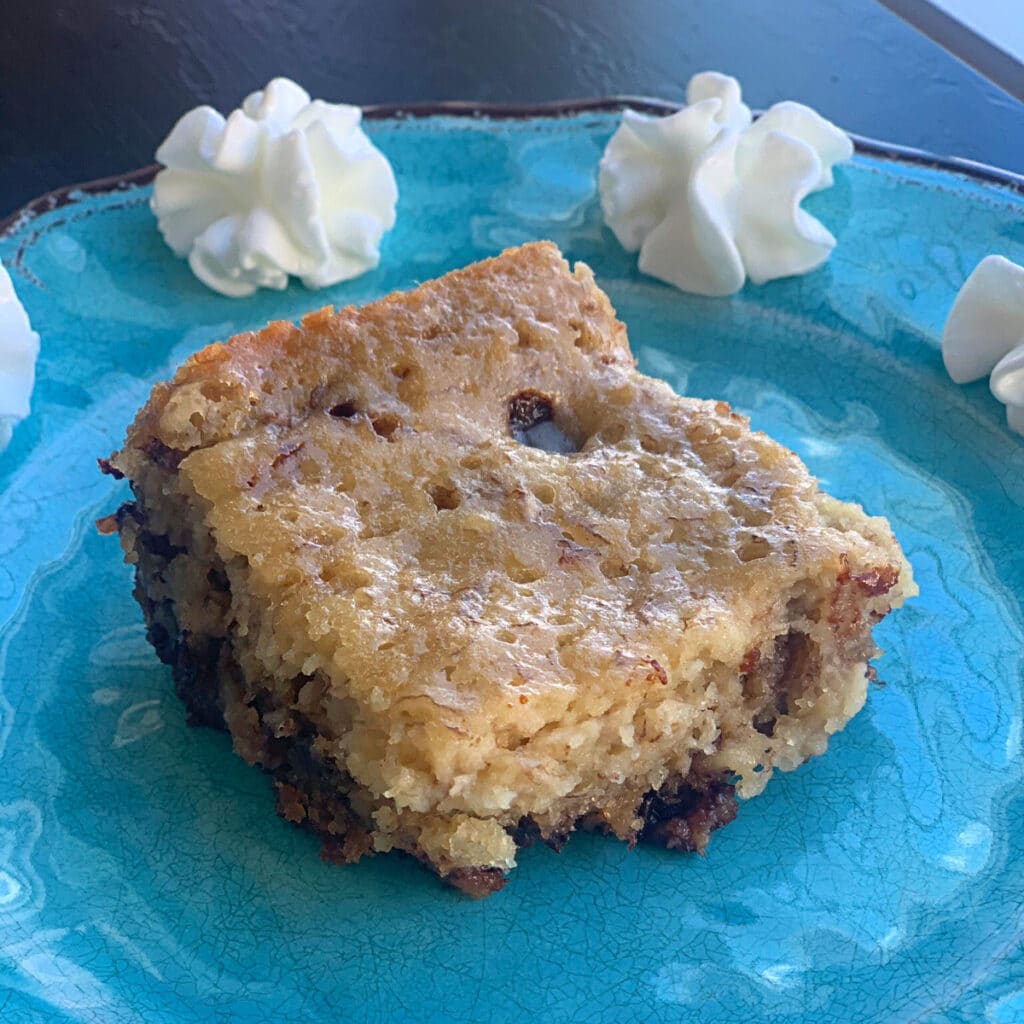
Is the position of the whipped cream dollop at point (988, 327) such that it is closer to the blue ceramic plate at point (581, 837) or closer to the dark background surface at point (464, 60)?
the blue ceramic plate at point (581, 837)

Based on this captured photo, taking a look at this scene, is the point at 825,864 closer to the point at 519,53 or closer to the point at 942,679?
the point at 942,679

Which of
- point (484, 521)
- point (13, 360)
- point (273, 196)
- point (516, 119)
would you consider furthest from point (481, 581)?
point (516, 119)

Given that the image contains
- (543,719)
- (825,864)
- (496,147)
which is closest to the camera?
(543,719)

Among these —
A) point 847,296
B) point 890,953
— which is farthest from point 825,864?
point 847,296

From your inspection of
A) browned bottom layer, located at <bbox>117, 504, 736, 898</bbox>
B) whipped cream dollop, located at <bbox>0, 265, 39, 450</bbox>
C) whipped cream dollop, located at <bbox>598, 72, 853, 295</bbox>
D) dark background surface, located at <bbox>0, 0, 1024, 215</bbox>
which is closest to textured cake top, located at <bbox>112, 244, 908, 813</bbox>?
browned bottom layer, located at <bbox>117, 504, 736, 898</bbox>

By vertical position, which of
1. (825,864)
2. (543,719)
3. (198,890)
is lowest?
(198,890)

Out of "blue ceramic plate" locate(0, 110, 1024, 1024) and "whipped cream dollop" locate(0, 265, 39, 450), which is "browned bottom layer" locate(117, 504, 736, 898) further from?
"whipped cream dollop" locate(0, 265, 39, 450)
